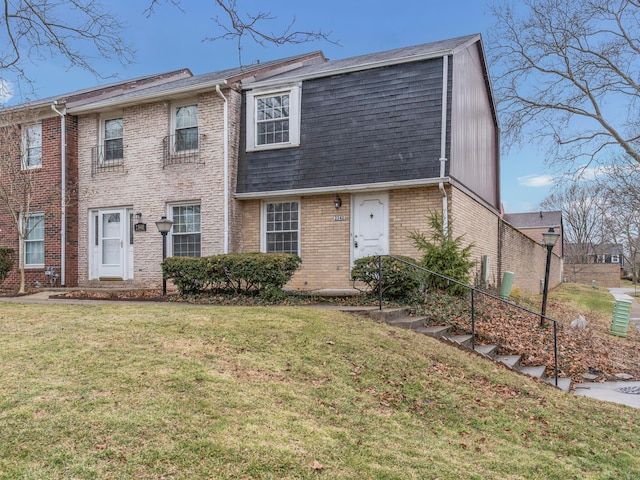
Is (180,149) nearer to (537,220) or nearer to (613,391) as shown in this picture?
(613,391)

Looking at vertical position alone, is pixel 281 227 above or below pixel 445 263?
above

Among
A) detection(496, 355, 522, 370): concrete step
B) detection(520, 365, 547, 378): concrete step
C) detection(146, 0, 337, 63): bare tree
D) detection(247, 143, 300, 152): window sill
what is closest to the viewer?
detection(146, 0, 337, 63): bare tree

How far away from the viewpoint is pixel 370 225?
11.5 metres

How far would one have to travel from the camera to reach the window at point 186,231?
12781 mm

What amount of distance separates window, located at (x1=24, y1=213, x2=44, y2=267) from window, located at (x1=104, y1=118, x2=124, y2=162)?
2.89 m

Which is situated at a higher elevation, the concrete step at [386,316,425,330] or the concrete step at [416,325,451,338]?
the concrete step at [386,316,425,330]

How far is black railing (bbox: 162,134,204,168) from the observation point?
42.0ft

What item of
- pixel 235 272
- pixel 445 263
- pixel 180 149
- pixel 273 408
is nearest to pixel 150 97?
pixel 180 149

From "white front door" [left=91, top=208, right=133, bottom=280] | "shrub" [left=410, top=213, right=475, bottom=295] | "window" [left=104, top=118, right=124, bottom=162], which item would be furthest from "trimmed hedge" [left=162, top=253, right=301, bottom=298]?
"window" [left=104, top=118, right=124, bottom=162]

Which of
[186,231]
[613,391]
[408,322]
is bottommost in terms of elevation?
[613,391]

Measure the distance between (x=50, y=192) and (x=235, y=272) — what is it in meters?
8.03

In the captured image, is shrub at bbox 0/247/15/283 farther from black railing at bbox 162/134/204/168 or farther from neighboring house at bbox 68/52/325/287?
black railing at bbox 162/134/204/168

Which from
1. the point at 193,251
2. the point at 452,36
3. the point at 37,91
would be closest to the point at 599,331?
the point at 452,36

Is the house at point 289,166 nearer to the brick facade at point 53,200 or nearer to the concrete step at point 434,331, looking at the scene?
the brick facade at point 53,200
